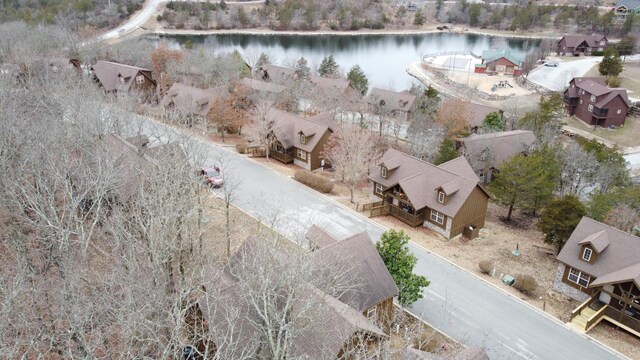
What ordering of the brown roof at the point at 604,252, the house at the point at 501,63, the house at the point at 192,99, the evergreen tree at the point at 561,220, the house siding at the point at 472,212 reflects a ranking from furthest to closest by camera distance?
the house at the point at 501,63 < the house at the point at 192,99 < the house siding at the point at 472,212 < the evergreen tree at the point at 561,220 < the brown roof at the point at 604,252

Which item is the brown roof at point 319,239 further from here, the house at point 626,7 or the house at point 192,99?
the house at point 626,7

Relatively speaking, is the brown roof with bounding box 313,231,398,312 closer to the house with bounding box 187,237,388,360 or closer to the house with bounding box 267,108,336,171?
the house with bounding box 187,237,388,360

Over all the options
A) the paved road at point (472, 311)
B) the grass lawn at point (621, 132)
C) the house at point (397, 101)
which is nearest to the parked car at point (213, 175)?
the paved road at point (472, 311)

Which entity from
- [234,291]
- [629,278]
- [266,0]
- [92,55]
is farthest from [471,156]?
[266,0]

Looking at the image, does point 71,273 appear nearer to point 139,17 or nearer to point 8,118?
point 8,118

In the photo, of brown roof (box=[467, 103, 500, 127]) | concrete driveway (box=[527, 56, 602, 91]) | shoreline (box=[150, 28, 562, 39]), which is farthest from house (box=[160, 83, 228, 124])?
shoreline (box=[150, 28, 562, 39])

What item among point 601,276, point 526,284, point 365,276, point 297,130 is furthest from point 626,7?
point 365,276

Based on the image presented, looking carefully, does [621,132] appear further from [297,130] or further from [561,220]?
[297,130]
